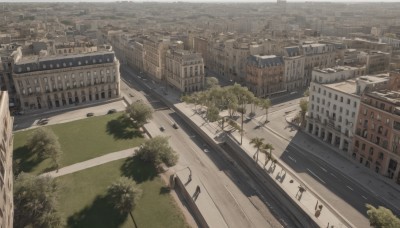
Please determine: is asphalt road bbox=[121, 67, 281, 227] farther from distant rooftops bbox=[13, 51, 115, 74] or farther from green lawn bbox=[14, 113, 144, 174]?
distant rooftops bbox=[13, 51, 115, 74]

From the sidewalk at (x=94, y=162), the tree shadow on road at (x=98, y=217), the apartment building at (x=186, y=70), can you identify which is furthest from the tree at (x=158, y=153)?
the apartment building at (x=186, y=70)

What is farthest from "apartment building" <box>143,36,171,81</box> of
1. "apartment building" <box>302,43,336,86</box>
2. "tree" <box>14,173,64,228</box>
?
"tree" <box>14,173,64,228</box>

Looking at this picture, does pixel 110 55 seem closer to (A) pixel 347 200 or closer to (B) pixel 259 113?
(B) pixel 259 113

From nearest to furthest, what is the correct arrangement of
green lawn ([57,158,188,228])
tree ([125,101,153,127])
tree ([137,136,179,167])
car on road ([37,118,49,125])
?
green lawn ([57,158,188,228]) → tree ([137,136,179,167]) → tree ([125,101,153,127]) → car on road ([37,118,49,125])

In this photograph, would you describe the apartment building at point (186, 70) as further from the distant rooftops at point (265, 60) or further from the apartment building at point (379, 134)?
the apartment building at point (379, 134)

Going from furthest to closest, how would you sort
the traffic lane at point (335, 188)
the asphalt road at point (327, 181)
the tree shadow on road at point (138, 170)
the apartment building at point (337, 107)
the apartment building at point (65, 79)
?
1. the apartment building at point (65, 79)
2. the apartment building at point (337, 107)
3. the tree shadow on road at point (138, 170)
4. the asphalt road at point (327, 181)
5. the traffic lane at point (335, 188)

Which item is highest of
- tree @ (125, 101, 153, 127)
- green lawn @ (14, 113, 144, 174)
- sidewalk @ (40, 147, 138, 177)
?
tree @ (125, 101, 153, 127)

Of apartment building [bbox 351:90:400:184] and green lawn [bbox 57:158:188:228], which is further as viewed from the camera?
apartment building [bbox 351:90:400:184]
